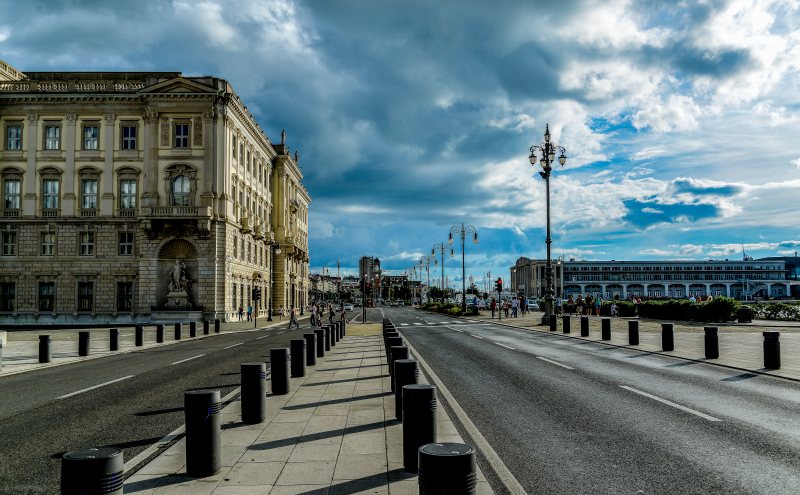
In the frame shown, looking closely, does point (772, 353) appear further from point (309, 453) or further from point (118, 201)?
point (118, 201)

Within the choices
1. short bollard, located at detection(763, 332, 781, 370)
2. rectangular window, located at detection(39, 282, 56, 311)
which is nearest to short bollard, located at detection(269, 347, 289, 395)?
short bollard, located at detection(763, 332, 781, 370)

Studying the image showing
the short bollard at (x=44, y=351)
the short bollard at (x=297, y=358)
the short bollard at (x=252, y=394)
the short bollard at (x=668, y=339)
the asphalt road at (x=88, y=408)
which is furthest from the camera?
the short bollard at (x=668, y=339)

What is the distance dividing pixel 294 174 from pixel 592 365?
71.6 m

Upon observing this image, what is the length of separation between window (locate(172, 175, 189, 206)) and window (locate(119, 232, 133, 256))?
16.5ft

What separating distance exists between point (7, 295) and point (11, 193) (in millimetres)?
8601

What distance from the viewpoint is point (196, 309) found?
1836 inches

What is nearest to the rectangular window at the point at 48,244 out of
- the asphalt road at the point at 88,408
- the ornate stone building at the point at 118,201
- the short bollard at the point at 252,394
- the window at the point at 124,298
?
the ornate stone building at the point at 118,201

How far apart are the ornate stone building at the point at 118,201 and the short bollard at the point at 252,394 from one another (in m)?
39.9

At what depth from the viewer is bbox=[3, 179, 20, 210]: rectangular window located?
49.3 meters

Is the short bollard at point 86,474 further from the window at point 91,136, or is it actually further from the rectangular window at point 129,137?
the window at point 91,136

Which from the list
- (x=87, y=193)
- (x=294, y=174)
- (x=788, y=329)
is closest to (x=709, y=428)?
(x=788, y=329)

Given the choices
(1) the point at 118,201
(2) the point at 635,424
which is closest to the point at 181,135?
(1) the point at 118,201

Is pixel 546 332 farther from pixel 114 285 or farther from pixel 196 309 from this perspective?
pixel 114 285

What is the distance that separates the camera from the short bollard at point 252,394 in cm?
834
